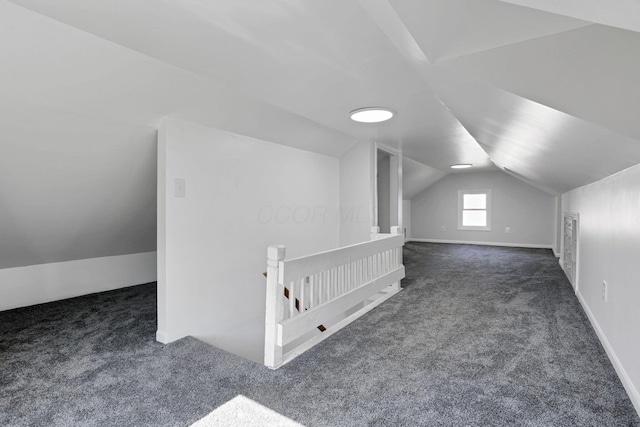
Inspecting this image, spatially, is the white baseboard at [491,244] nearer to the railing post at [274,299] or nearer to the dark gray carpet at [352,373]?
the dark gray carpet at [352,373]

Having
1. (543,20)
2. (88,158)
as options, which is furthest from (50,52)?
(543,20)

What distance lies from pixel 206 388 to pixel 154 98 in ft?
6.44

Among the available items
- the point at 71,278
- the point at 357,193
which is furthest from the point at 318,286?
the point at 71,278

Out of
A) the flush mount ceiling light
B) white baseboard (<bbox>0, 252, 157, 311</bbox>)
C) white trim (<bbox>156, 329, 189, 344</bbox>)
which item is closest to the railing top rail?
white trim (<bbox>156, 329, 189, 344</bbox>)

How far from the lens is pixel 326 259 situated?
8.67 feet

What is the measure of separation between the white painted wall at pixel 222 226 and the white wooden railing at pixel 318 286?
0.61m

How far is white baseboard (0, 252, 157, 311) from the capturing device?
3383 millimetres

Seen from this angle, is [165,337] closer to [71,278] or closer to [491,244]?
[71,278]

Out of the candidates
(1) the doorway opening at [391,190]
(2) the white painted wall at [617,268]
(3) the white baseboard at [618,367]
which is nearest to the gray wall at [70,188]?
(1) the doorway opening at [391,190]

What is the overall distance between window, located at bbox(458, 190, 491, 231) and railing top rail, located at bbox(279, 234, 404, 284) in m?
5.97

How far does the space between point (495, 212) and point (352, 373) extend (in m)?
7.91

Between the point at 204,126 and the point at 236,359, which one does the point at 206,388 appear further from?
the point at 204,126

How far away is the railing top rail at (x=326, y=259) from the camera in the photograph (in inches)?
88.2

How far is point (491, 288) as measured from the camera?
161 inches
